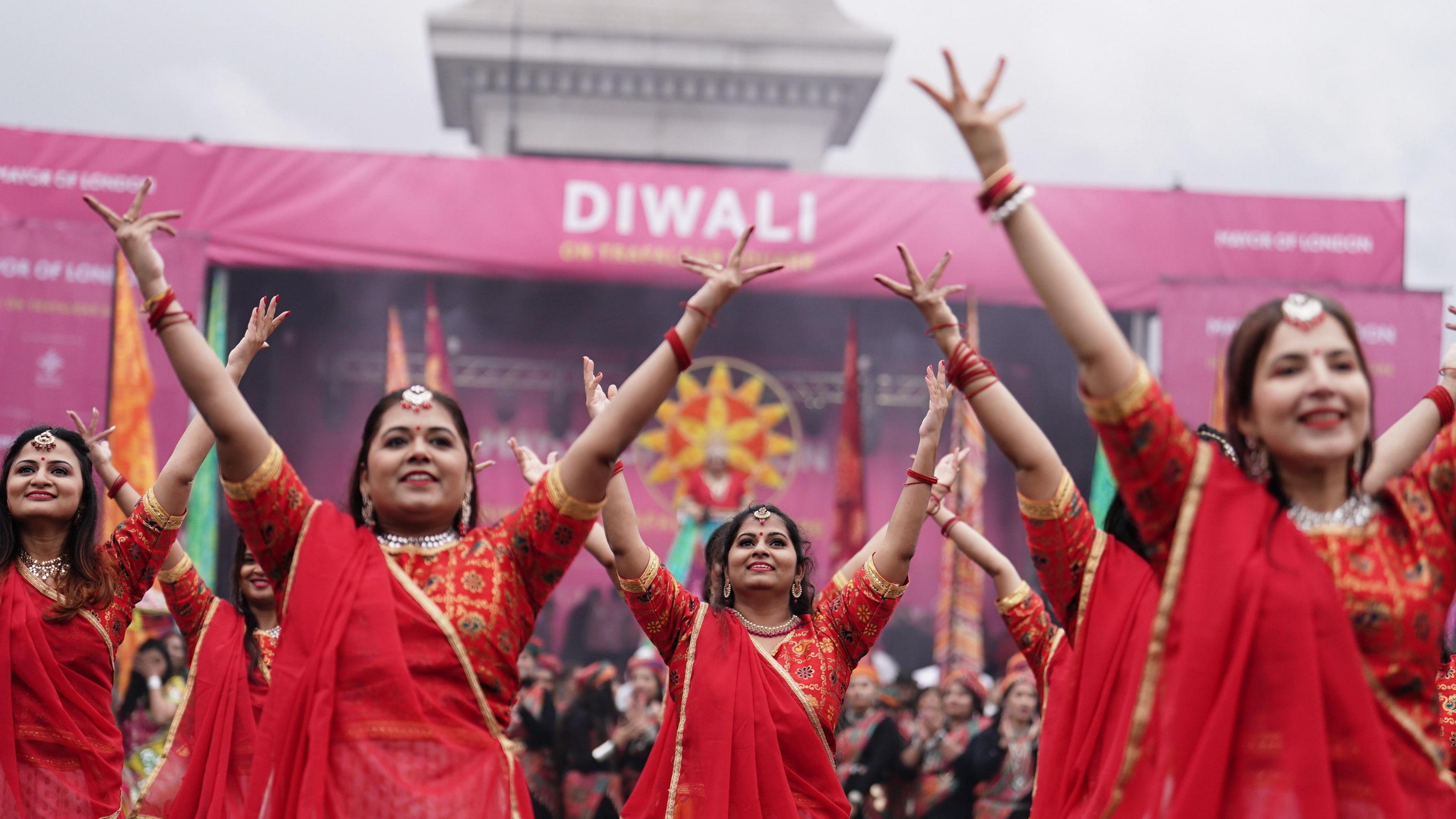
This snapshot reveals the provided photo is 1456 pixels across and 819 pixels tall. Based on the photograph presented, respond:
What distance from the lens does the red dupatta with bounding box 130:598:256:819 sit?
13.9 ft

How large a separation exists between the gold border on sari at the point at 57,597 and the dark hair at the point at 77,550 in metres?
0.01

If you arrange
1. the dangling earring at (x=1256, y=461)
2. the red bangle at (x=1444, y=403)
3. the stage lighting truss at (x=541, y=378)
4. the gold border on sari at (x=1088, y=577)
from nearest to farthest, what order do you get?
the dangling earring at (x=1256, y=461)
the red bangle at (x=1444, y=403)
the gold border on sari at (x=1088, y=577)
the stage lighting truss at (x=541, y=378)

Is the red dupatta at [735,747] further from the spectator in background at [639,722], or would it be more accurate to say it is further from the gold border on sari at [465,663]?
the spectator in background at [639,722]

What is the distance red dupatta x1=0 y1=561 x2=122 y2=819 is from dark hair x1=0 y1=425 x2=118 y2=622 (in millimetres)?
41

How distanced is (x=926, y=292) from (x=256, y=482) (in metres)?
1.43

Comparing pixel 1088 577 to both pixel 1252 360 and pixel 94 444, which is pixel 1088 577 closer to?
pixel 1252 360

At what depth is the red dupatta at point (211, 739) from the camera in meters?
4.25

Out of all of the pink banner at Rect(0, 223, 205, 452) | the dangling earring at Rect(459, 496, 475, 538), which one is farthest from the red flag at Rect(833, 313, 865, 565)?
the dangling earring at Rect(459, 496, 475, 538)

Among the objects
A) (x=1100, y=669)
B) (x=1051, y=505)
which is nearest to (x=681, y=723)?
(x=1100, y=669)

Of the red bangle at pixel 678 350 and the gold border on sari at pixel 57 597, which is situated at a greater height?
the red bangle at pixel 678 350

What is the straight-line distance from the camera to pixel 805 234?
11617mm

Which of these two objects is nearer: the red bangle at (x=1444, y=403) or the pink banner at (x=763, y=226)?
the red bangle at (x=1444, y=403)

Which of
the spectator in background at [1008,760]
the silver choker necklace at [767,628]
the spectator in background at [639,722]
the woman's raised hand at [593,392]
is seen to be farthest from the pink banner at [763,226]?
the woman's raised hand at [593,392]

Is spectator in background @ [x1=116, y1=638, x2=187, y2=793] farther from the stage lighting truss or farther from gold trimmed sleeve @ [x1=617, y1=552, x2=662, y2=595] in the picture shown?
the stage lighting truss
